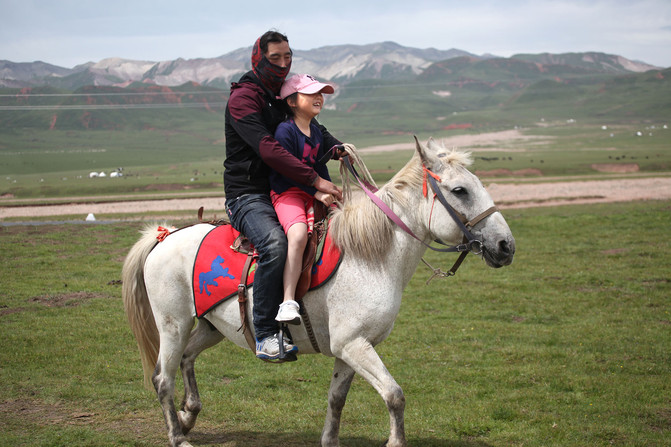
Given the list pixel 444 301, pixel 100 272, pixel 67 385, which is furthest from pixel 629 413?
pixel 100 272

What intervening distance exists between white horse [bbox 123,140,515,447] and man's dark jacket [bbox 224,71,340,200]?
2.06 ft

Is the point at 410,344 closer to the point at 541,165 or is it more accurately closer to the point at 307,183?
the point at 307,183

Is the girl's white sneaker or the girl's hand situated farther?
the girl's hand

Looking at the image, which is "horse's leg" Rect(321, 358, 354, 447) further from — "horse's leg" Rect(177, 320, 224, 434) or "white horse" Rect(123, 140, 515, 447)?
"horse's leg" Rect(177, 320, 224, 434)

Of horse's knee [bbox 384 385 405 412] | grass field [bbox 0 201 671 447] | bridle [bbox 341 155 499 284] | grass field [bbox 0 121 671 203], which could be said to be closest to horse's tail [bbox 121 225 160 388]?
grass field [bbox 0 201 671 447]

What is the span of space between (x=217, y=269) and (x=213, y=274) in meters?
0.06

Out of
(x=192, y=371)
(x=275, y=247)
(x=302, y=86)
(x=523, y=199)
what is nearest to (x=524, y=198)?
(x=523, y=199)

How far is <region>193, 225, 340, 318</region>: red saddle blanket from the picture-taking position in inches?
203

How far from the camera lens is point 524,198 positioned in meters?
27.9

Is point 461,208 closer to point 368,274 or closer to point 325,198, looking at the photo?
point 368,274

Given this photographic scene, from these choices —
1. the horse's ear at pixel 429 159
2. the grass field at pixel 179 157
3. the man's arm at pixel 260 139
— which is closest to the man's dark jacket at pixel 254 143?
the man's arm at pixel 260 139

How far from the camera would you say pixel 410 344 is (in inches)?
359

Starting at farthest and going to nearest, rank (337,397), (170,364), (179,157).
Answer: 1. (179,157)
2. (170,364)
3. (337,397)

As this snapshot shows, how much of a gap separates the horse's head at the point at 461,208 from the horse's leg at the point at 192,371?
8.55ft
